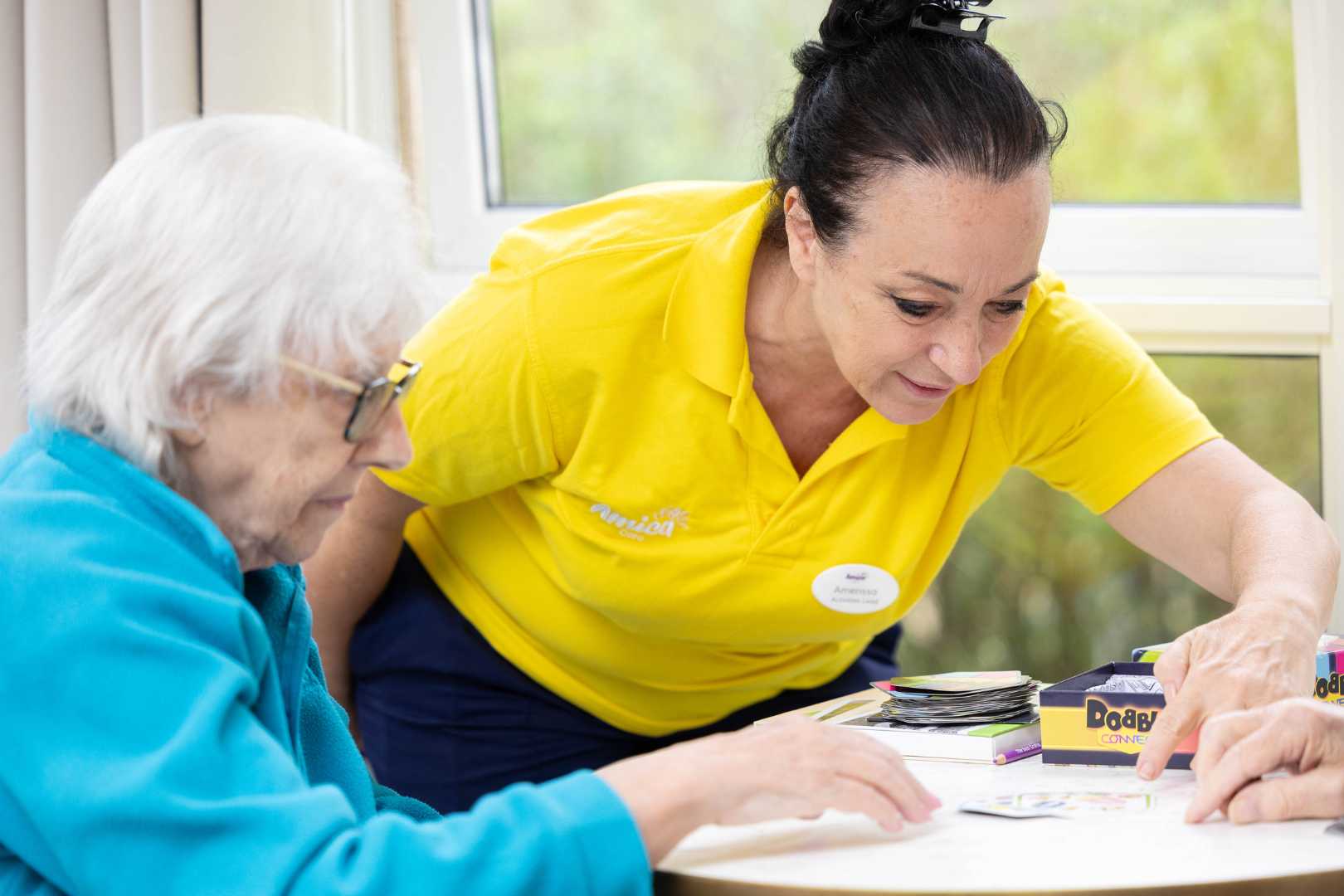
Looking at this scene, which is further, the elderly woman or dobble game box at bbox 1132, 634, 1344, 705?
dobble game box at bbox 1132, 634, 1344, 705

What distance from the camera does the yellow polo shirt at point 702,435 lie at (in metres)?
1.70

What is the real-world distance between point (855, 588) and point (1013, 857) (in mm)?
644

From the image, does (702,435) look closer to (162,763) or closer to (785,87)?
(162,763)

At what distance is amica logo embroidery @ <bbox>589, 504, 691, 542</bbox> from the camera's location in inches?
68.5

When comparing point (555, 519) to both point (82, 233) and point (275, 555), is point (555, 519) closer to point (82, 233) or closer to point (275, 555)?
point (275, 555)

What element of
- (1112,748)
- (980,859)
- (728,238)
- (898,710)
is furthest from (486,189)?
(980,859)

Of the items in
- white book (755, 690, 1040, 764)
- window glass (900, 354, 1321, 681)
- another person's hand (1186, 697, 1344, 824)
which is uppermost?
another person's hand (1186, 697, 1344, 824)

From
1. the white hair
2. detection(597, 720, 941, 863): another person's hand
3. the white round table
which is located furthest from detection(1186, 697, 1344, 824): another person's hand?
the white hair

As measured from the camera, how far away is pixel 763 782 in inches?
42.6

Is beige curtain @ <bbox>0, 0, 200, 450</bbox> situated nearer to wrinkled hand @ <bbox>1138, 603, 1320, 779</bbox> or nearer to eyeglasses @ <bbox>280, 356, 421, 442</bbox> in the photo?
eyeglasses @ <bbox>280, 356, 421, 442</bbox>

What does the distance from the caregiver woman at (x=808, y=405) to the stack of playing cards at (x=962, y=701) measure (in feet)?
0.59

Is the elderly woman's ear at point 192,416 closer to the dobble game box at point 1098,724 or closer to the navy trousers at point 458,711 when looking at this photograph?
the dobble game box at point 1098,724

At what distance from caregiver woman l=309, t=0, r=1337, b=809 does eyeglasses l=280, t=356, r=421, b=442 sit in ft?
1.82

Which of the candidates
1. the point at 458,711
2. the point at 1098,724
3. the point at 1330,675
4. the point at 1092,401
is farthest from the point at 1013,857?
the point at 458,711
